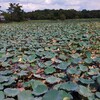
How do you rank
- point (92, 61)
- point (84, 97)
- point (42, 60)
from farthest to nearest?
point (42, 60)
point (92, 61)
point (84, 97)

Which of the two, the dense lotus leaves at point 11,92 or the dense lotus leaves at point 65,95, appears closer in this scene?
the dense lotus leaves at point 65,95

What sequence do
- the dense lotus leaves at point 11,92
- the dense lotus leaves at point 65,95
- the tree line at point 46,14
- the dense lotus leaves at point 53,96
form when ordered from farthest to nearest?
→ the tree line at point 46,14 < the dense lotus leaves at point 11,92 < the dense lotus leaves at point 65,95 < the dense lotus leaves at point 53,96

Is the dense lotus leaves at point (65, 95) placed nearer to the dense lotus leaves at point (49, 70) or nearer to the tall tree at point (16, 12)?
the dense lotus leaves at point (49, 70)

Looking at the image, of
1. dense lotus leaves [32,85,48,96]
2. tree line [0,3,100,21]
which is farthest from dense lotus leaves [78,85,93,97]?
tree line [0,3,100,21]

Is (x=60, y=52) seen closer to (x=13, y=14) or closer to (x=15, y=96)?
(x=15, y=96)

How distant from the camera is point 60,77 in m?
2.59

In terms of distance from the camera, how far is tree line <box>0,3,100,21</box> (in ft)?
57.4

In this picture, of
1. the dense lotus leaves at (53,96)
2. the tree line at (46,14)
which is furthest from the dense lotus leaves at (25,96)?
the tree line at (46,14)

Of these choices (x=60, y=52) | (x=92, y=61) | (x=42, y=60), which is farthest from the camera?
(x=60, y=52)

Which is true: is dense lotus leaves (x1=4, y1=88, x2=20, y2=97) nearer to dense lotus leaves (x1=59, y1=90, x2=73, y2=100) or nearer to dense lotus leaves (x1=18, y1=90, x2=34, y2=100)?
dense lotus leaves (x1=18, y1=90, x2=34, y2=100)

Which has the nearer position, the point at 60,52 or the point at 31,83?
the point at 31,83

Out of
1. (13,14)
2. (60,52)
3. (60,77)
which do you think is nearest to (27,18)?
(13,14)

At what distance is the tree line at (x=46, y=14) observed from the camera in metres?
17.5

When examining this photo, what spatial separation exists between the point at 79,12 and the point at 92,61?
15.6 metres
